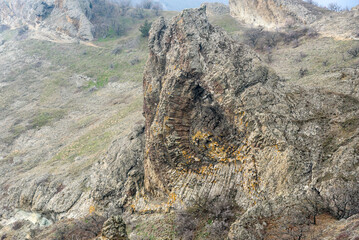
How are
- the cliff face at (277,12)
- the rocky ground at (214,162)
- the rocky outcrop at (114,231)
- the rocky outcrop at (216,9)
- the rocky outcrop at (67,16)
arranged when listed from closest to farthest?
the rocky ground at (214,162) < the rocky outcrop at (114,231) < the cliff face at (277,12) < the rocky outcrop at (67,16) < the rocky outcrop at (216,9)

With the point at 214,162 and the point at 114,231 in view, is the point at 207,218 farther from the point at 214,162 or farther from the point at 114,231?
the point at 114,231

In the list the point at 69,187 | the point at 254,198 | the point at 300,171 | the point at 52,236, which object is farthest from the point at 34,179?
the point at 300,171

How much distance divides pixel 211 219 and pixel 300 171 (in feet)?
9.64

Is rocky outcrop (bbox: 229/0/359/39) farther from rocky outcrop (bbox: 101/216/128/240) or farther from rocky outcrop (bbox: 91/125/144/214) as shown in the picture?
rocky outcrop (bbox: 101/216/128/240)

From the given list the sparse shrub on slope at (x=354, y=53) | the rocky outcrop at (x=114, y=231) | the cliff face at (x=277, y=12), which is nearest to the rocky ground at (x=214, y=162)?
the rocky outcrop at (x=114, y=231)

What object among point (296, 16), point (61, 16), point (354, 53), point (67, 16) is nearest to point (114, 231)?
point (354, 53)

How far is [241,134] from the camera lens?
26.7ft

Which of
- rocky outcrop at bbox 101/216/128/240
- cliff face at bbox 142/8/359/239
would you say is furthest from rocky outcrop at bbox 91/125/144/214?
rocky outcrop at bbox 101/216/128/240

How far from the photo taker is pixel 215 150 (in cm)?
862

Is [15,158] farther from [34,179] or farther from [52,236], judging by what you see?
[52,236]

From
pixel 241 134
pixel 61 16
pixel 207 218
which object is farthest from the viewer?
pixel 61 16

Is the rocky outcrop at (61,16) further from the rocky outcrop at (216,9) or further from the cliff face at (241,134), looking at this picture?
the cliff face at (241,134)

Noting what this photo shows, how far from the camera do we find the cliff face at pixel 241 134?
5.91m

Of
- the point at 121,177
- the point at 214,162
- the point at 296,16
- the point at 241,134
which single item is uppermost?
the point at 296,16
